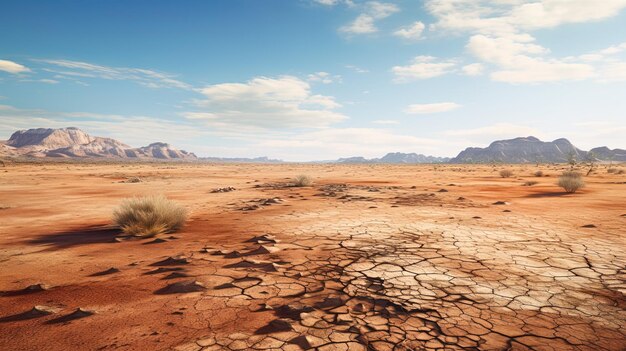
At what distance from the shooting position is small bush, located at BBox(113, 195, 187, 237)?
7293 millimetres

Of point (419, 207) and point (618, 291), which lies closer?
point (618, 291)

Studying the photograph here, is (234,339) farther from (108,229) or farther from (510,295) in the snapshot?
(108,229)

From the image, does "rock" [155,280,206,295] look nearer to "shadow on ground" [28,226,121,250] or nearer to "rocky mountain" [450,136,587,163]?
"shadow on ground" [28,226,121,250]

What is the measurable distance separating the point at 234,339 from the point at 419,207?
8954mm

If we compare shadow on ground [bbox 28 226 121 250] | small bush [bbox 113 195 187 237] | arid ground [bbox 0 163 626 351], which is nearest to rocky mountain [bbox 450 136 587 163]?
arid ground [bbox 0 163 626 351]

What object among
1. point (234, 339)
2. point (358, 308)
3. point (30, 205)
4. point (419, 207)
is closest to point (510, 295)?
point (358, 308)

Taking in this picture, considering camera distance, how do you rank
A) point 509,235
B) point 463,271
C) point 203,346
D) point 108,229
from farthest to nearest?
1. point 108,229
2. point 509,235
3. point 463,271
4. point 203,346

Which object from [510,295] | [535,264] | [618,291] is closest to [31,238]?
[510,295]

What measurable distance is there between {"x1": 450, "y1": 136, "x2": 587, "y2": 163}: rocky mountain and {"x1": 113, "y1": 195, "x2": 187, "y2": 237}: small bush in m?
147

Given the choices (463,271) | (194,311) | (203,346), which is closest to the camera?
(203,346)

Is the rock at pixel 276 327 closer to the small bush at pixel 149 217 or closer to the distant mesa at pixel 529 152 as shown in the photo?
the small bush at pixel 149 217

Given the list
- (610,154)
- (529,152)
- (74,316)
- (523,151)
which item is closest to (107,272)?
(74,316)

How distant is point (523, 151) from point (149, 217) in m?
182

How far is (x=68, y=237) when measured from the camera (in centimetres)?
705
